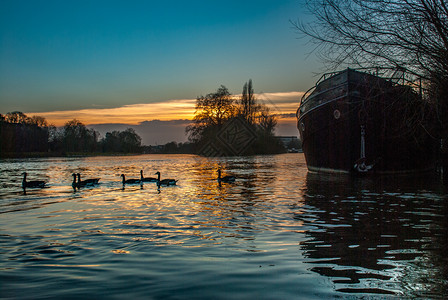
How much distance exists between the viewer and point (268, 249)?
238 inches

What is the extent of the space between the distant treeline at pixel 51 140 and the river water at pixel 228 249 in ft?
241

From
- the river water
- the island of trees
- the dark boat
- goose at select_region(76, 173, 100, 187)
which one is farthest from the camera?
the island of trees

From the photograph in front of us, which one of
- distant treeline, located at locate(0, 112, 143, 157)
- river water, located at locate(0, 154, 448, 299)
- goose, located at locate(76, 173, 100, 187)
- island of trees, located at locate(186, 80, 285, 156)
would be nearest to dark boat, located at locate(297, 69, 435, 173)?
river water, located at locate(0, 154, 448, 299)

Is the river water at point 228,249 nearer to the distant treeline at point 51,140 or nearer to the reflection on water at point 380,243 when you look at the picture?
the reflection on water at point 380,243

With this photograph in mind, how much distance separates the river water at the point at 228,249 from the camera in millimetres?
4305

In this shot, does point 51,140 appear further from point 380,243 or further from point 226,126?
point 380,243

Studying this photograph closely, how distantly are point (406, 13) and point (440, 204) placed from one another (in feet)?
18.0

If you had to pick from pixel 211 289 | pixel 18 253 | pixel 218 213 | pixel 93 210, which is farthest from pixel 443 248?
pixel 93 210

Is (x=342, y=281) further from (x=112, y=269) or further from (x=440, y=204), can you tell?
(x=440, y=204)

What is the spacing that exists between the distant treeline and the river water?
241 feet

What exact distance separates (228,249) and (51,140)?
350 feet

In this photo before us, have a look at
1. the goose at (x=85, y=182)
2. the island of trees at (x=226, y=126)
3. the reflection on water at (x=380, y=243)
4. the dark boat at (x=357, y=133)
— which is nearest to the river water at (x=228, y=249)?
the reflection on water at (x=380, y=243)

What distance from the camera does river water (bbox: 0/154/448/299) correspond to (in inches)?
169

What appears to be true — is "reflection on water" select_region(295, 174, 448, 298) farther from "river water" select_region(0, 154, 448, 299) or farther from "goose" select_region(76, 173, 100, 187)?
"goose" select_region(76, 173, 100, 187)
